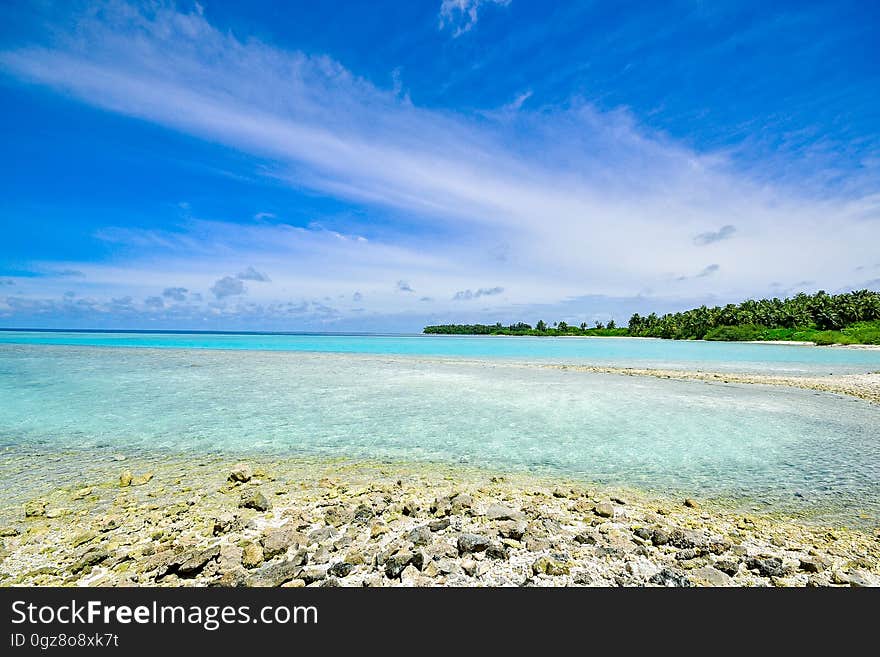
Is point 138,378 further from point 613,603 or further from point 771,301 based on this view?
point 771,301

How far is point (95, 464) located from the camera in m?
8.55

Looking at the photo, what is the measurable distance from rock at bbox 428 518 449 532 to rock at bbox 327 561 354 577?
1327mm

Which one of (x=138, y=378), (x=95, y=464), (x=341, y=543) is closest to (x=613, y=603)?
(x=341, y=543)

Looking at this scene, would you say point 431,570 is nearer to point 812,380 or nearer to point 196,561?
point 196,561

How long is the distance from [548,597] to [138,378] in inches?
1052

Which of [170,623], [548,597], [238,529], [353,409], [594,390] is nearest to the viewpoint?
[170,623]

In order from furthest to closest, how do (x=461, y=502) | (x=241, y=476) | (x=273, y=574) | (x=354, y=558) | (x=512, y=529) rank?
(x=241, y=476) < (x=461, y=502) < (x=512, y=529) < (x=354, y=558) < (x=273, y=574)

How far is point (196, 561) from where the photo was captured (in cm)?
434

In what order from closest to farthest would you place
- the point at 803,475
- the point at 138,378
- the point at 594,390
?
the point at 803,475 → the point at 594,390 → the point at 138,378

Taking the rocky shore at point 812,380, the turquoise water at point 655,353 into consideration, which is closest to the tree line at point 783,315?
the turquoise water at point 655,353

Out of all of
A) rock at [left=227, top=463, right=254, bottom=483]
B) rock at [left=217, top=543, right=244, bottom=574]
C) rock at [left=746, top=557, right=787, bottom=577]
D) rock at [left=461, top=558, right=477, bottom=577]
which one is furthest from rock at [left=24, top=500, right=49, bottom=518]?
rock at [left=746, top=557, right=787, bottom=577]

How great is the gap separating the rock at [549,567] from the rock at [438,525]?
136 centimetres

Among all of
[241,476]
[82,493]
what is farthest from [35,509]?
[241,476]

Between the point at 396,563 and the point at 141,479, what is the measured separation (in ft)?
19.3
